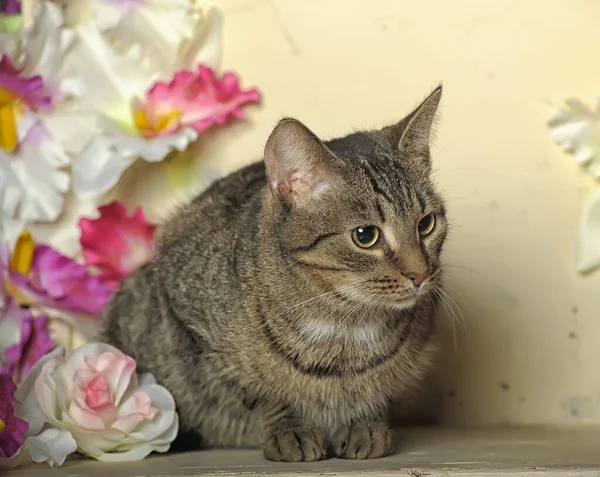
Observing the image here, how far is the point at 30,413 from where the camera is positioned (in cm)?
139

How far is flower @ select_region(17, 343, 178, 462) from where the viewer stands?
1.36 metres

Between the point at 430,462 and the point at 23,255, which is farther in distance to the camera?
the point at 23,255

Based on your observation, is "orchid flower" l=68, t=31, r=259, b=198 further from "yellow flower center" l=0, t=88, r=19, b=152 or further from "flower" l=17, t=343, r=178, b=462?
"flower" l=17, t=343, r=178, b=462

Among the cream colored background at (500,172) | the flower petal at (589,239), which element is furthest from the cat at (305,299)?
the flower petal at (589,239)

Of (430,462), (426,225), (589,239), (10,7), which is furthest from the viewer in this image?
(10,7)

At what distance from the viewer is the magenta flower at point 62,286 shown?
1.78m

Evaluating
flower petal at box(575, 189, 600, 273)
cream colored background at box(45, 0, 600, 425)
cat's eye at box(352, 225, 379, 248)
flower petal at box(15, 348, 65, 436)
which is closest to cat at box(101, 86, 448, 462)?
cat's eye at box(352, 225, 379, 248)

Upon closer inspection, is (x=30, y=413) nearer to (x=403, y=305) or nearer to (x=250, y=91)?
(x=403, y=305)

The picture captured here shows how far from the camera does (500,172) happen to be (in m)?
1.76

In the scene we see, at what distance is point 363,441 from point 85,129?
88 cm

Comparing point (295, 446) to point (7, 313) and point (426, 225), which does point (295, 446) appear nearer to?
point (426, 225)

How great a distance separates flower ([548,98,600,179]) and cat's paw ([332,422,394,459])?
0.71 m

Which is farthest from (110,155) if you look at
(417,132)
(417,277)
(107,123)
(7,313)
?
(417,277)

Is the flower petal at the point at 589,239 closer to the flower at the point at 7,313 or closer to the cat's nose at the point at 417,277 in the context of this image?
the cat's nose at the point at 417,277
